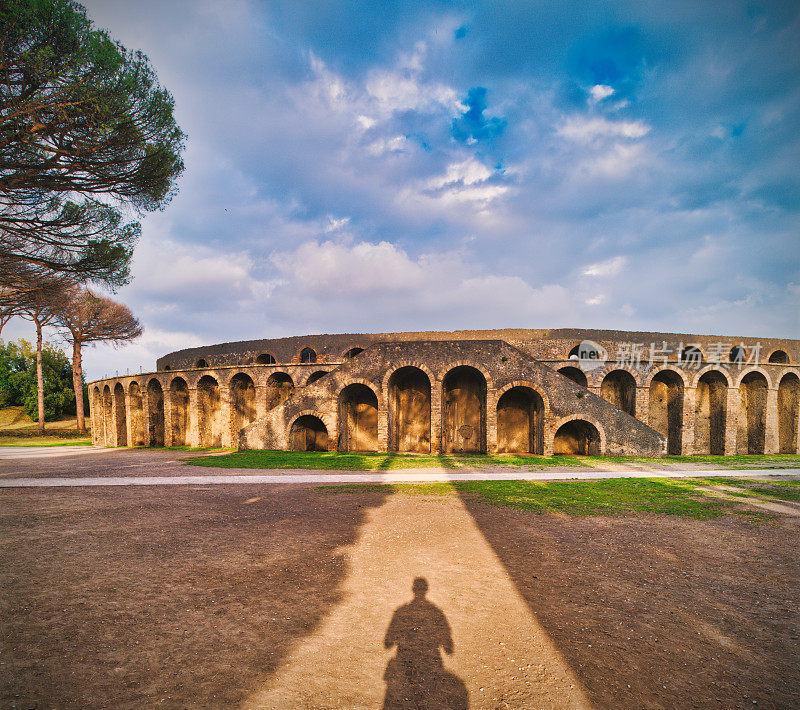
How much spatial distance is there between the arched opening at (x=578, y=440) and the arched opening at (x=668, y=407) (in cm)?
659

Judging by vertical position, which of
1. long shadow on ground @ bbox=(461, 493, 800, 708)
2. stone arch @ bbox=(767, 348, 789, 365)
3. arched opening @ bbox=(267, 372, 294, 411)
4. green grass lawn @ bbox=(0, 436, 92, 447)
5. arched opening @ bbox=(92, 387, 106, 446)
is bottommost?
green grass lawn @ bbox=(0, 436, 92, 447)

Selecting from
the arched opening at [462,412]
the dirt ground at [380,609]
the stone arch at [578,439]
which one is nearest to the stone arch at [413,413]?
the arched opening at [462,412]

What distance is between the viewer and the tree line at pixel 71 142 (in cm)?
913

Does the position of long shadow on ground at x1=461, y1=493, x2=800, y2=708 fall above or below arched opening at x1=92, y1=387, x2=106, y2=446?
above

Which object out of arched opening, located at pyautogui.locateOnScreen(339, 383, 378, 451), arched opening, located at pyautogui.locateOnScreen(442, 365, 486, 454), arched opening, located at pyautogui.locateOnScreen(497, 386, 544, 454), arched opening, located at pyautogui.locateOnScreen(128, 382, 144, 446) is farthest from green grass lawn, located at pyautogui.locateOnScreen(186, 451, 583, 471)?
arched opening, located at pyautogui.locateOnScreen(128, 382, 144, 446)

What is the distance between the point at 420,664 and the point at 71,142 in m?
14.9

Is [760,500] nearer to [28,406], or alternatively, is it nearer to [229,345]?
[229,345]

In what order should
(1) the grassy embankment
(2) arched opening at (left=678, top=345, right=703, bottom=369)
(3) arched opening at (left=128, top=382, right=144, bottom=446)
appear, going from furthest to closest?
(1) the grassy embankment, (3) arched opening at (left=128, top=382, right=144, bottom=446), (2) arched opening at (left=678, top=345, right=703, bottom=369)

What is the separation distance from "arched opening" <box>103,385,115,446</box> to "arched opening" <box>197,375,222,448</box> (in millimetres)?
9076

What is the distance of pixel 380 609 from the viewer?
11.3 feet

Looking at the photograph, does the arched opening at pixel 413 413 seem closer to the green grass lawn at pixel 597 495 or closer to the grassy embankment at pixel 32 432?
the green grass lawn at pixel 597 495

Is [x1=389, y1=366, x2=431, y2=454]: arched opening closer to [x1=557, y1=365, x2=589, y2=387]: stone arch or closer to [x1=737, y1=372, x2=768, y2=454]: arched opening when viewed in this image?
[x1=557, y1=365, x2=589, y2=387]: stone arch

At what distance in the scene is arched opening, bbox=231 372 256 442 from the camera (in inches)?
837

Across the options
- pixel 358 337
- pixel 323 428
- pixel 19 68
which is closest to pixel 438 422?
pixel 323 428
